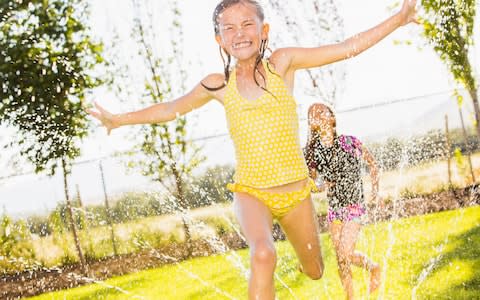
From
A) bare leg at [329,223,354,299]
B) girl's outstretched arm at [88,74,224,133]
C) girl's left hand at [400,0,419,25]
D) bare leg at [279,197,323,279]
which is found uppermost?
girl's left hand at [400,0,419,25]

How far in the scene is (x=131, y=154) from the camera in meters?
8.77

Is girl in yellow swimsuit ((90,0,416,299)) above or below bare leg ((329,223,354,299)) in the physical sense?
above

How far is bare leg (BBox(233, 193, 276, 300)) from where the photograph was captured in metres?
2.48

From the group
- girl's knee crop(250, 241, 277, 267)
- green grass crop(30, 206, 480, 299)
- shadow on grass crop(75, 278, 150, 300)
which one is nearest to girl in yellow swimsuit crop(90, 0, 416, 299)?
girl's knee crop(250, 241, 277, 267)

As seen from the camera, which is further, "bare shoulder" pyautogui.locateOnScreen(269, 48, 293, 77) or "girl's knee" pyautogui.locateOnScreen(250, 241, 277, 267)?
"bare shoulder" pyautogui.locateOnScreen(269, 48, 293, 77)

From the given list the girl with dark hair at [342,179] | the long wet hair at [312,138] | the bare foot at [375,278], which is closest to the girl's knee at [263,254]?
the girl with dark hair at [342,179]

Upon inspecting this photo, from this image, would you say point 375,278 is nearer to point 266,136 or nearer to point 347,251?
point 347,251

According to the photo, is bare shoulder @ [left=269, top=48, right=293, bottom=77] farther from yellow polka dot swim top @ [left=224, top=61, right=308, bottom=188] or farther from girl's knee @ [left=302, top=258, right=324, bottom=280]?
girl's knee @ [left=302, top=258, right=324, bottom=280]

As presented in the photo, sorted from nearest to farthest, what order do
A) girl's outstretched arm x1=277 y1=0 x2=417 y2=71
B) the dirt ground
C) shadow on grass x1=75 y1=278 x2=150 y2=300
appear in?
1. girl's outstretched arm x1=277 y1=0 x2=417 y2=71
2. shadow on grass x1=75 y1=278 x2=150 y2=300
3. the dirt ground

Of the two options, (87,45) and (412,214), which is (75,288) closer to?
(87,45)

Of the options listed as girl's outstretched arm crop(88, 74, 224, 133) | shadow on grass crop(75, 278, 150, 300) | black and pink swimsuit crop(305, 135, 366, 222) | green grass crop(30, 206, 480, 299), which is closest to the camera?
girl's outstretched arm crop(88, 74, 224, 133)

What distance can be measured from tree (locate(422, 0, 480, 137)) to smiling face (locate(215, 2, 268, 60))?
4.97 m

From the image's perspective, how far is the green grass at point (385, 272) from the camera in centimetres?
466

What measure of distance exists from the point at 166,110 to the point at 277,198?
32.3 inches
